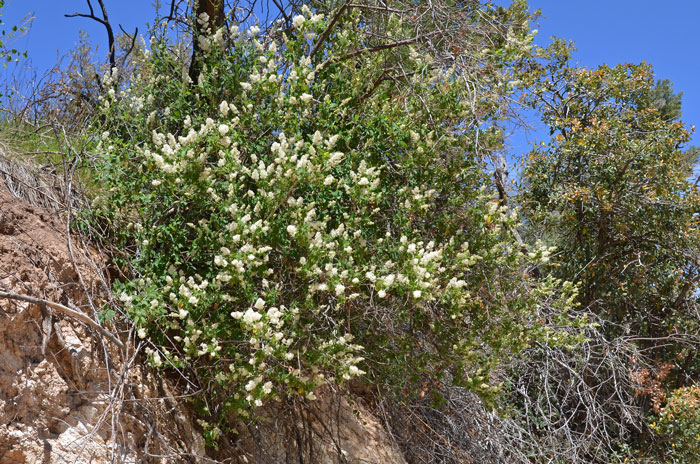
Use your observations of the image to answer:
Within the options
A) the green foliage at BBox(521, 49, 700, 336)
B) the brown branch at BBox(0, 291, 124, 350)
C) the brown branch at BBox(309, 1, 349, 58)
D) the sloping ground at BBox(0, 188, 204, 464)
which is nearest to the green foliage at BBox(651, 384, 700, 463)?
the green foliage at BBox(521, 49, 700, 336)

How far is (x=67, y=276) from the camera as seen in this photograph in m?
3.64

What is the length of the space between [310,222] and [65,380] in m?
1.61

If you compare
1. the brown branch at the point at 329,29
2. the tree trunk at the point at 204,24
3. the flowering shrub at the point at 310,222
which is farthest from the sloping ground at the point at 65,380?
the brown branch at the point at 329,29

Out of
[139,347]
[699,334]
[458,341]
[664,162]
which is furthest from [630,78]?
A: [139,347]

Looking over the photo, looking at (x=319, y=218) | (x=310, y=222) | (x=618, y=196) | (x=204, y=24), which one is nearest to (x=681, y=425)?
(x=618, y=196)

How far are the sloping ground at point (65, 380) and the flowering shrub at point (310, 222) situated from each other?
0.24 meters

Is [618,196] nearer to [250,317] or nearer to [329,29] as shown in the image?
[329,29]

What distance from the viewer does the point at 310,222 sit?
3.87 m

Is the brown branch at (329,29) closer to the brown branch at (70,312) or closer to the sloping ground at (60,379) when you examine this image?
the sloping ground at (60,379)

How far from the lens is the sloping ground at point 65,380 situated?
3.25 meters

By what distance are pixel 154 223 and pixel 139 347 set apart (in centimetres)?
88

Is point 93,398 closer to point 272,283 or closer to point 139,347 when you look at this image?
point 139,347

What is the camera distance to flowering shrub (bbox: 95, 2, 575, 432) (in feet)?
12.2

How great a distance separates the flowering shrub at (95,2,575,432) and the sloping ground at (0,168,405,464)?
241 mm
